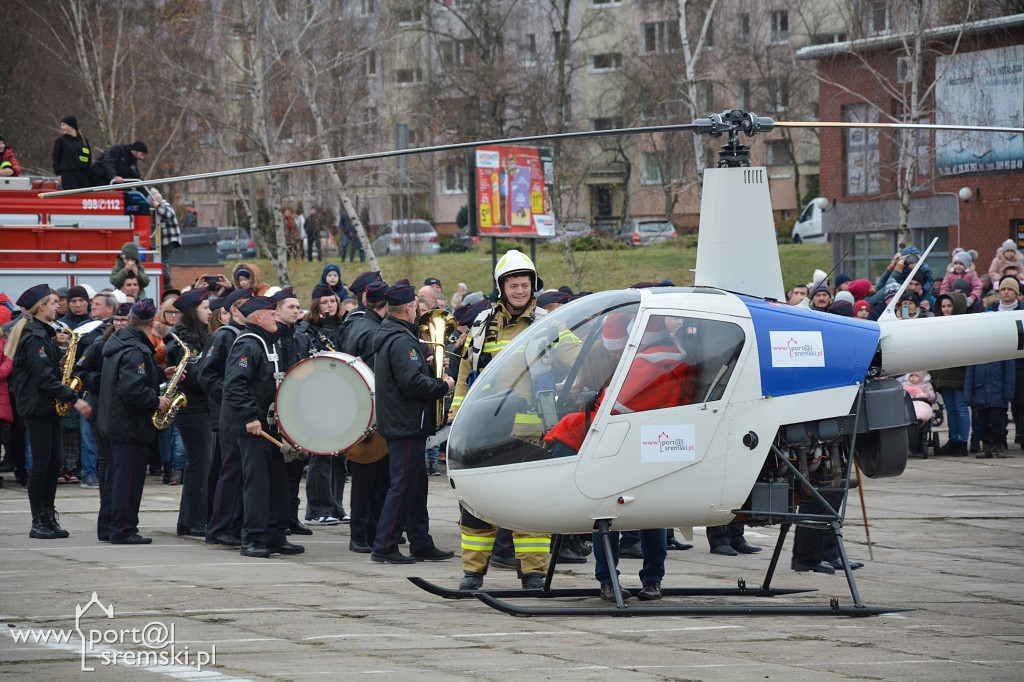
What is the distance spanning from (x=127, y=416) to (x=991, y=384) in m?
10.8

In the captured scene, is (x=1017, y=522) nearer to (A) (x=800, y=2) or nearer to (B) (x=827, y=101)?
(B) (x=827, y=101)

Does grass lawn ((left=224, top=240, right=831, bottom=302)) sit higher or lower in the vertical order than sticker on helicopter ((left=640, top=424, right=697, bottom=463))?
higher

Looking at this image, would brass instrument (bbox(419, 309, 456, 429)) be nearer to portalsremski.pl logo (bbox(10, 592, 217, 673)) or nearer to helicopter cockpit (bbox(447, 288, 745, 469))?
helicopter cockpit (bbox(447, 288, 745, 469))

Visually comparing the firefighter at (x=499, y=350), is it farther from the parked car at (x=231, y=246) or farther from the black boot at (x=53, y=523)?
the parked car at (x=231, y=246)

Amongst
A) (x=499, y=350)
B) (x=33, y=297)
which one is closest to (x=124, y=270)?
(x=33, y=297)

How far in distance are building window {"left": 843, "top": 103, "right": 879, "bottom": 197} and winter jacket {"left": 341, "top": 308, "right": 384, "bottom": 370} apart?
25.4 meters

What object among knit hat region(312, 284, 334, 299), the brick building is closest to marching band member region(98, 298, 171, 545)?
knit hat region(312, 284, 334, 299)

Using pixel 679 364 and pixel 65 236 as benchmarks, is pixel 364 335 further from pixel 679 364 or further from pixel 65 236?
pixel 65 236

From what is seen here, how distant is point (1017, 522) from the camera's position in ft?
38.6

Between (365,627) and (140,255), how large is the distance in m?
12.4

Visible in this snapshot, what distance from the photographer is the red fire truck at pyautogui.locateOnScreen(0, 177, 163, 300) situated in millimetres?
17656

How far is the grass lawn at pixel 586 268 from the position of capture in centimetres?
3825

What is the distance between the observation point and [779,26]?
48844 millimetres

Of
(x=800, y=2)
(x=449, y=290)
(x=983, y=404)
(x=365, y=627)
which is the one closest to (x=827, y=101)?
(x=800, y=2)
